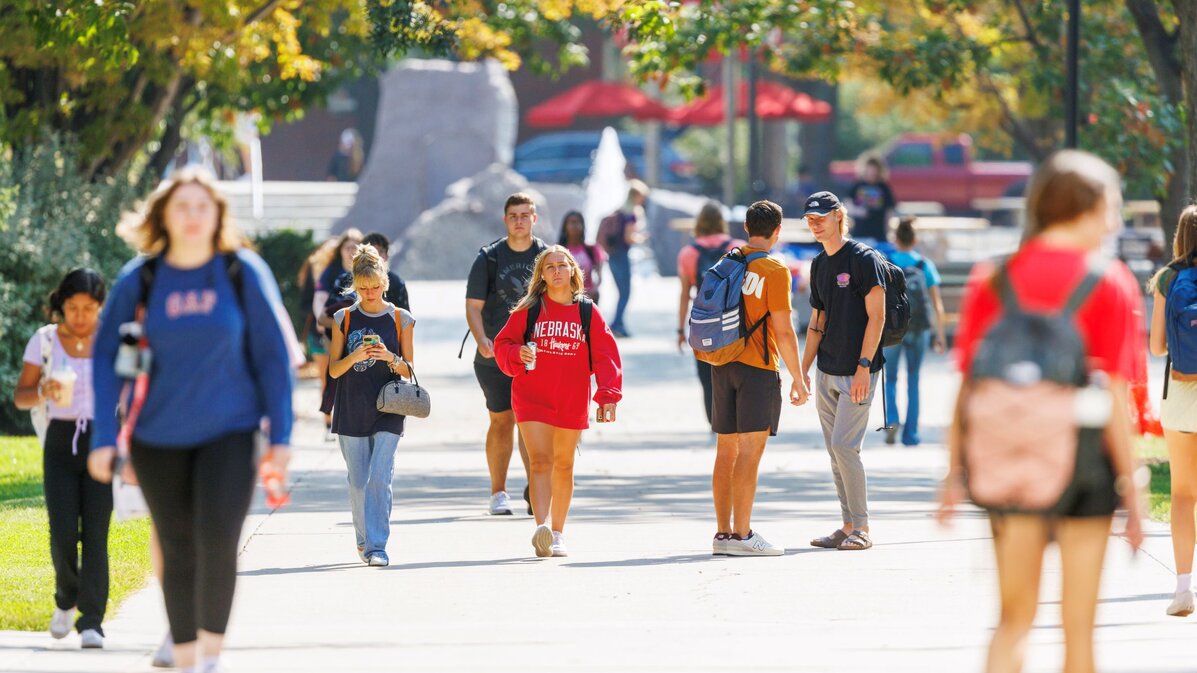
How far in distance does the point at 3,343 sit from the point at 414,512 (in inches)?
221

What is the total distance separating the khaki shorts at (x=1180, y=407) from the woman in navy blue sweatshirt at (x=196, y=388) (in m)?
3.89

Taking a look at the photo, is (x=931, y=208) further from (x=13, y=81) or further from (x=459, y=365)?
(x=13, y=81)

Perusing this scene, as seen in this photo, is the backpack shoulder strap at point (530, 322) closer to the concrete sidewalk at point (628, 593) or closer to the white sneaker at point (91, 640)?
the concrete sidewalk at point (628, 593)

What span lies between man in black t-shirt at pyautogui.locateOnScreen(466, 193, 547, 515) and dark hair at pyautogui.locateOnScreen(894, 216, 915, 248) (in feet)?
15.6

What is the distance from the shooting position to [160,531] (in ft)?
19.7

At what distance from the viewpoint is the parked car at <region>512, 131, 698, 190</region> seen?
134 ft

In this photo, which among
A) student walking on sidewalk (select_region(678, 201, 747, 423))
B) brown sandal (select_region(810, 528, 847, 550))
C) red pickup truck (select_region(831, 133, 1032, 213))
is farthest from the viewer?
red pickup truck (select_region(831, 133, 1032, 213))

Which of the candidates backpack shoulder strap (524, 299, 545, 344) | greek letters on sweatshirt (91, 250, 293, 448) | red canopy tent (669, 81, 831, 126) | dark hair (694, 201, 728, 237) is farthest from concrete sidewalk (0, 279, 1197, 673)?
red canopy tent (669, 81, 831, 126)

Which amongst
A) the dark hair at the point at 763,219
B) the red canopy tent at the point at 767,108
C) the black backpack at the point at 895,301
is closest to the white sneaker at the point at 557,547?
the dark hair at the point at 763,219

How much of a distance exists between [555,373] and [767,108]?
78.1ft

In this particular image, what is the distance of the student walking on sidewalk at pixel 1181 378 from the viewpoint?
783 cm

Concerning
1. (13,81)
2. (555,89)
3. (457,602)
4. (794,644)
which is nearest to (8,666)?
(457,602)

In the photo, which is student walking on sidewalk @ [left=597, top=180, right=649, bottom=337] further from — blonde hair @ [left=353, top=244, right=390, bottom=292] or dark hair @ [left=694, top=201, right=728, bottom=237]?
blonde hair @ [left=353, top=244, right=390, bottom=292]

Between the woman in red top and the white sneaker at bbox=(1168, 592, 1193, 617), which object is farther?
the white sneaker at bbox=(1168, 592, 1193, 617)
